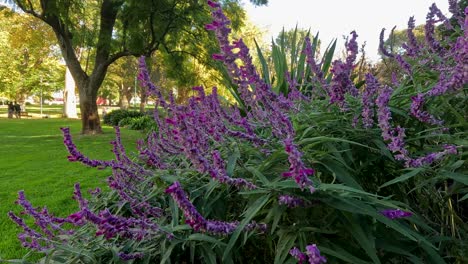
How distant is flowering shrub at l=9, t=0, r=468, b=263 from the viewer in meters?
1.11

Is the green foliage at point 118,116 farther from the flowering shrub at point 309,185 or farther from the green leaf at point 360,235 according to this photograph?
the green leaf at point 360,235

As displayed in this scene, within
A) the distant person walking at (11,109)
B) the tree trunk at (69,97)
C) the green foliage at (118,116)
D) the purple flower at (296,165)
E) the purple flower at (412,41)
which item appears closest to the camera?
the purple flower at (296,165)

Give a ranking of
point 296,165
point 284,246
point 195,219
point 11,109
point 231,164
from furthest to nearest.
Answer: point 11,109
point 231,164
point 284,246
point 195,219
point 296,165

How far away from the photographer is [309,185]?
3.20 ft

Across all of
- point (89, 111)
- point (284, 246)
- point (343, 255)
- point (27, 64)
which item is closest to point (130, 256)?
point (284, 246)

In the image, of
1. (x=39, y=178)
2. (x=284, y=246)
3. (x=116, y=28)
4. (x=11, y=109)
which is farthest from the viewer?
(x=11, y=109)

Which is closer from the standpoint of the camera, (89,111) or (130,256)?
(130,256)

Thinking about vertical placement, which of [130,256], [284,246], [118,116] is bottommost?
[118,116]

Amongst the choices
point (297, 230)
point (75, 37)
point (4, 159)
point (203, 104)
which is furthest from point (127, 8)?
point (297, 230)

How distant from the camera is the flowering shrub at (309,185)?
3.64 ft

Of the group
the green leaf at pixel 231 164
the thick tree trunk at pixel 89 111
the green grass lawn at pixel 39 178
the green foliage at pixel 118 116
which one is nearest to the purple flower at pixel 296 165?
the green leaf at pixel 231 164

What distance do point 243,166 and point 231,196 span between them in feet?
1.10

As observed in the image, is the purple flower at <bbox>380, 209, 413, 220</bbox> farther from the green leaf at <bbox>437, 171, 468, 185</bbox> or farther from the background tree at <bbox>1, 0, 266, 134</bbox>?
the background tree at <bbox>1, 0, 266, 134</bbox>

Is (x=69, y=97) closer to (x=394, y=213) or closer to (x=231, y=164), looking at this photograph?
(x=231, y=164)
